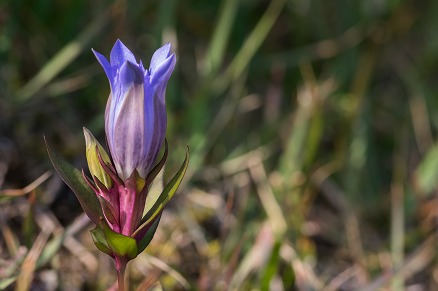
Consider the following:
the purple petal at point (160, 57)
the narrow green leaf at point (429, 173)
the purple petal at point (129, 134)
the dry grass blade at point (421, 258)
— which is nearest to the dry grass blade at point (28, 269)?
the purple petal at point (129, 134)

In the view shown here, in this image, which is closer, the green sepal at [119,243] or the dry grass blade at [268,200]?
the green sepal at [119,243]

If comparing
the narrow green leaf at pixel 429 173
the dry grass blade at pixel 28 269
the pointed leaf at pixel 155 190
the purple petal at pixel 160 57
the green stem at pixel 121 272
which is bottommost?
the narrow green leaf at pixel 429 173

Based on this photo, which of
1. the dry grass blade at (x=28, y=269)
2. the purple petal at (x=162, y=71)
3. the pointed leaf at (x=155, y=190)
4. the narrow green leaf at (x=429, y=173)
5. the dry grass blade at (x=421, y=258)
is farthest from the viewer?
the narrow green leaf at (x=429, y=173)

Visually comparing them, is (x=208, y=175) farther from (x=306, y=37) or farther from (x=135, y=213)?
(x=135, y=213)

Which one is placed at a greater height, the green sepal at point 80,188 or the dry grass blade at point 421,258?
the green sepal at point 80,188

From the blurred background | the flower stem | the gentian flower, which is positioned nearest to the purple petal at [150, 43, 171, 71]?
the gentian flower

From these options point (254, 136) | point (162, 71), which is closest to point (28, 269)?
point (162, 71)

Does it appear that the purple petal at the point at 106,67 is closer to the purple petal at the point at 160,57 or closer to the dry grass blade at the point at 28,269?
the purple petal at the point at 160,57

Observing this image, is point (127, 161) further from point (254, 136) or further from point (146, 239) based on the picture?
point (254, 136)
